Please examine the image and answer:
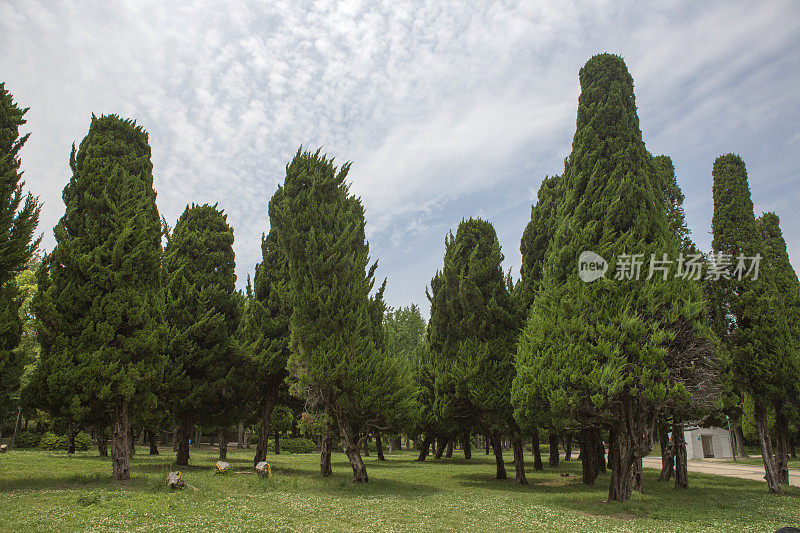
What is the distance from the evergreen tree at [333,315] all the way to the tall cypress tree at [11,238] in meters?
8.75

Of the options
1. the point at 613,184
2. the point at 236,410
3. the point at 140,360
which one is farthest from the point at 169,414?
the point at 613,184

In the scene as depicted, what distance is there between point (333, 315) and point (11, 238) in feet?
35.4

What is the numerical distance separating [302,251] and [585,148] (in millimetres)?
12137

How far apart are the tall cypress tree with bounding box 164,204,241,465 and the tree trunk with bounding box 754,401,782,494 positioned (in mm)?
23508

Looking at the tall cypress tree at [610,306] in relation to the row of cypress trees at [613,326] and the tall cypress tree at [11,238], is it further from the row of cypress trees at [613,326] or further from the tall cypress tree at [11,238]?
the tall cypress tree at [11,238]

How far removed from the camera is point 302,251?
63.8 ft

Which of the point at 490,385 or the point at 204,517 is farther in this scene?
the point at 490,385

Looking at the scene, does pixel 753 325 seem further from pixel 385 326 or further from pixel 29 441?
pixel 29 441

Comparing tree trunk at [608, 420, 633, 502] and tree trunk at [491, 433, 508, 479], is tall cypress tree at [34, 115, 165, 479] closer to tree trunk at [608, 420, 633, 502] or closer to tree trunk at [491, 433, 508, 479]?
tree trunk at [491, 433, 508, 479]

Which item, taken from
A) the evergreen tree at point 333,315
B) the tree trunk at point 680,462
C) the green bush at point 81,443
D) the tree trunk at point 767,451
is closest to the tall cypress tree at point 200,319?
the evergreen tree at point 333,315

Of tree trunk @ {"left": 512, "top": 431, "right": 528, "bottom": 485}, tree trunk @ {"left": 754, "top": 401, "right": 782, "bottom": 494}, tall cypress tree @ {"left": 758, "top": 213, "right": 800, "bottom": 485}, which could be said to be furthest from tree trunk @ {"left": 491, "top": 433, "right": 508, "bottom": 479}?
tall cypress tree @ {"left": 758, "top": 213, "right": 800, "bottom": 485}

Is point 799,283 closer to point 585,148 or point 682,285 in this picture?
point 682,285

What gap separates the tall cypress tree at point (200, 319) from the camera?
21.8 m

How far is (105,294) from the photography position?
15781 millimetres
